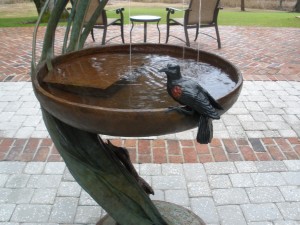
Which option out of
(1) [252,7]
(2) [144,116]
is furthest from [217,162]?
(1) [252,7]

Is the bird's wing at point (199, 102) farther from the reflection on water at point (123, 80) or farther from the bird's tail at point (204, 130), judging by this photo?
the reflection on water at point (123, 80)

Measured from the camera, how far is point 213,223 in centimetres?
283

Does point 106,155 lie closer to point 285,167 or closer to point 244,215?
point 244,215

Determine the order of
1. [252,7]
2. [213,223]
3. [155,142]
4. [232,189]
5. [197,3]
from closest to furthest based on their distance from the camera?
1. [213,223]
2. [232,189]
3. [155,142]
4. [197,3]
5. [252,7]

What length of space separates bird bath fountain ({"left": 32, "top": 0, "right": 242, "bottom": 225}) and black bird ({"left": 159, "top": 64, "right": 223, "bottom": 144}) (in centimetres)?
5

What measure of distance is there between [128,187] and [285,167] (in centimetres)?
194

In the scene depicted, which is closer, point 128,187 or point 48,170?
point 128,187

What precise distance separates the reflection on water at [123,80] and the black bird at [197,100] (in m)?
0.20

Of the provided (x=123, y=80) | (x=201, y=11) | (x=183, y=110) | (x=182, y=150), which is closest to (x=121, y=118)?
(x=183, y=110)

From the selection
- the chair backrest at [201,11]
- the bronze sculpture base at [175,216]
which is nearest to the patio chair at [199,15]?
the chair backrest at [201,11]

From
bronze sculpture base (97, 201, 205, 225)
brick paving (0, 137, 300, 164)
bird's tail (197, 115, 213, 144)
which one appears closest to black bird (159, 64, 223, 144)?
bird's tail (197, 115, 213, 144)

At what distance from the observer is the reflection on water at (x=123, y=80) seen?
1987 millimetres

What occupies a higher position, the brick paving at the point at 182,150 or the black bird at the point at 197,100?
the black bird at the point at 197,100

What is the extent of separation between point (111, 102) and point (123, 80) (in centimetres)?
35
